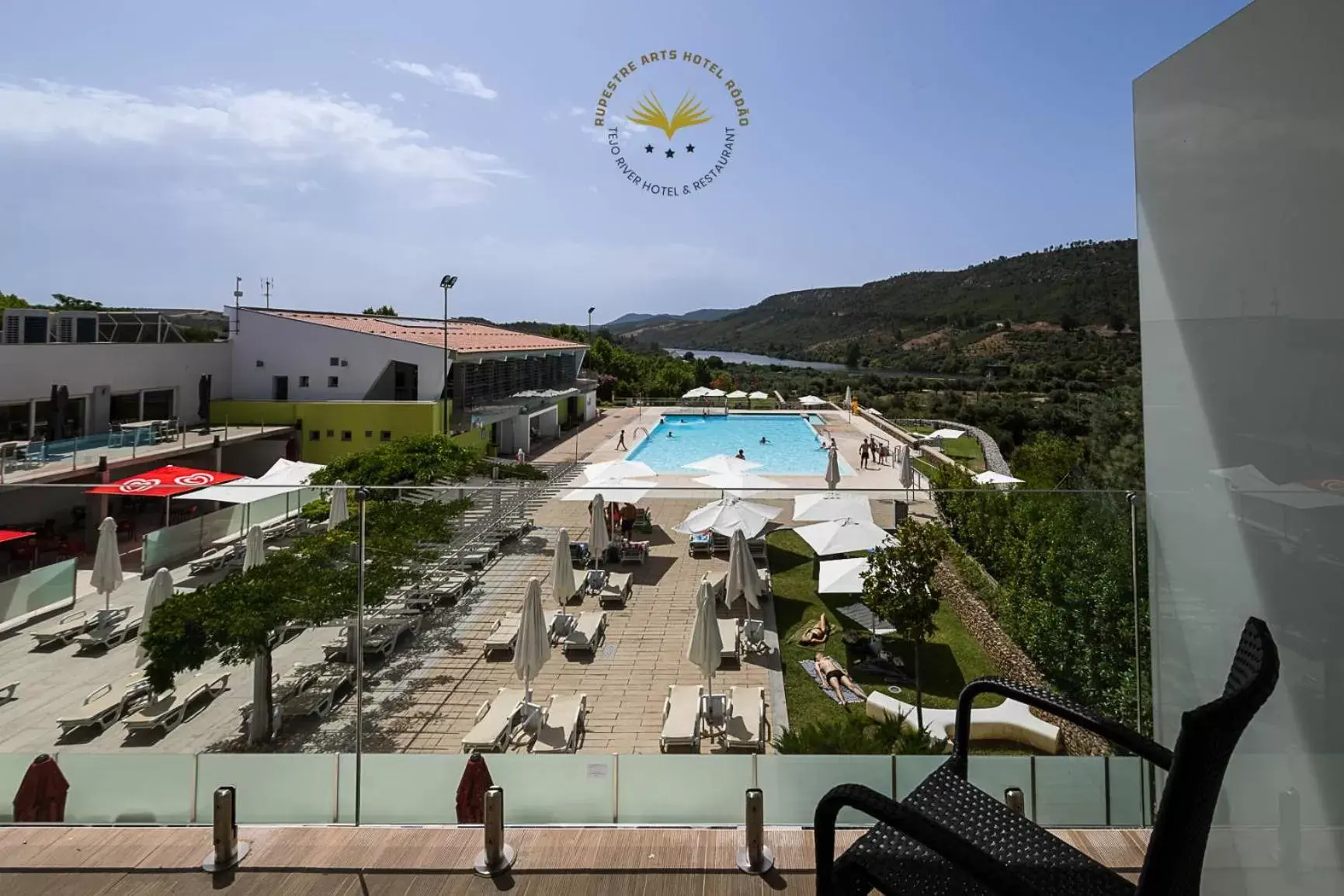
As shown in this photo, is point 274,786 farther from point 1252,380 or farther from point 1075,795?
point 1252,380

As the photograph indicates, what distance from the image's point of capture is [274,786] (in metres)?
2.75

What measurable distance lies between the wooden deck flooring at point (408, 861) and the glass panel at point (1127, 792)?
64 millimetres

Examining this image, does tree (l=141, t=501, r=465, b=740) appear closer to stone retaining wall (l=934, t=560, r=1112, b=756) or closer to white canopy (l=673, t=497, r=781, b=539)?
white canopy (l=673, t=497, r=781, b=539)

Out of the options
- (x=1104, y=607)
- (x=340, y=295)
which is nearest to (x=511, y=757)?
(x=1104, y=607)

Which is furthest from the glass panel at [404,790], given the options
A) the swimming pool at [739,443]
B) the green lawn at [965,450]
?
the green lawn at [965,450]

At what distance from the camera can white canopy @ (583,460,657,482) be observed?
11219 mm

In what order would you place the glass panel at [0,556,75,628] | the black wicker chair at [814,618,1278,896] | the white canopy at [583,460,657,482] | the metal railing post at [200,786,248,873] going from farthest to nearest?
the white canopy at [583,460,657,482]
the glass panel at [0,556,75,628]
the metal railing post at [200,786,248,873]
the black wicker chair at [814,618,1278,896]

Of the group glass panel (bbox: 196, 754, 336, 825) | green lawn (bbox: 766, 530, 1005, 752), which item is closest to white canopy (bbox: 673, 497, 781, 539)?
green lawn (bbox: 766, 530, 1005, 752)

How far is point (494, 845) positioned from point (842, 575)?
245cm

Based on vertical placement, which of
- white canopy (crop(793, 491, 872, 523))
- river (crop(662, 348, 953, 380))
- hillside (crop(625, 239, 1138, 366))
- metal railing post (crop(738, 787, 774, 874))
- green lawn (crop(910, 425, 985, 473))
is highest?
Result: hillside (crop(625, 239, 1138, 366))

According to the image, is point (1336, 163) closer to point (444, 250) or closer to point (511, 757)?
point (511, 757)

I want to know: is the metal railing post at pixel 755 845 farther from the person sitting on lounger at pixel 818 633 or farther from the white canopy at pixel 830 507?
the person sitting on lounger at pixel 818 633

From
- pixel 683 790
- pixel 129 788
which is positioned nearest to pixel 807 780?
pixel 683 790

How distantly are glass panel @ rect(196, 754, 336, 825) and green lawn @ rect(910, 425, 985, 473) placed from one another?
16499mm
